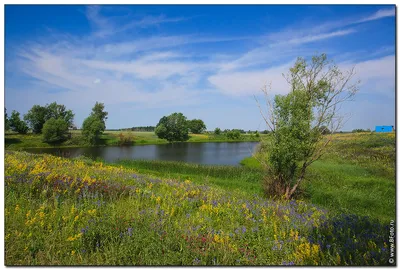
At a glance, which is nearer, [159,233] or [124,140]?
[159,233]

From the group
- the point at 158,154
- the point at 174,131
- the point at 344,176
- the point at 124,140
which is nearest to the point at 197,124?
the point at 158,154

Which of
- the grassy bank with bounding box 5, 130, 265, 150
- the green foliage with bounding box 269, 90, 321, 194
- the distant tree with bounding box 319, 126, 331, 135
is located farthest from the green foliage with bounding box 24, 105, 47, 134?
the distant tree with bounding box 319, 126, 331, 135

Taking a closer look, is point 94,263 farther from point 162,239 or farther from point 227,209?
point 227,209

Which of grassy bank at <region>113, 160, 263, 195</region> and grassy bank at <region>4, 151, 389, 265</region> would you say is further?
grassy bank at <region>113, 160, 263, 195</region>

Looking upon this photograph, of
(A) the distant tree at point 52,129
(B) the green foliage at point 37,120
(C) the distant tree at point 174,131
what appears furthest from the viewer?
(C) the distant tree at point 174,131

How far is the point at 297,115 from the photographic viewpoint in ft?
28.9

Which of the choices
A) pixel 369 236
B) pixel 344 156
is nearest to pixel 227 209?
pixel 369 236

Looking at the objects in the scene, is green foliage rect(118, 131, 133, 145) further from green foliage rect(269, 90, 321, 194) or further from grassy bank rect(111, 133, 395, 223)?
green foliage rect(269, 90, 321, 194)

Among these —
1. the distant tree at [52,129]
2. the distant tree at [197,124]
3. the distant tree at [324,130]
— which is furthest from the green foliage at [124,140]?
the distant tree at [324,130]

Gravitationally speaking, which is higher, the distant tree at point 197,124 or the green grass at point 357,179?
the distant tree at point 197,124

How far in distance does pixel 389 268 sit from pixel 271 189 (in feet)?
20.6

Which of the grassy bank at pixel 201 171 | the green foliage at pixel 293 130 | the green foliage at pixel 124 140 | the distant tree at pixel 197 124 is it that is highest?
the distant tree at pixel 197 124

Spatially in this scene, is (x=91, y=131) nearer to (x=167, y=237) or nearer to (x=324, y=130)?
(x=324, y=130)

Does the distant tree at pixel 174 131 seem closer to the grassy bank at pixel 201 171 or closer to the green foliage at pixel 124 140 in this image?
the green foliage at pixel 124 140
